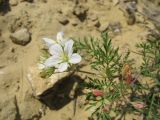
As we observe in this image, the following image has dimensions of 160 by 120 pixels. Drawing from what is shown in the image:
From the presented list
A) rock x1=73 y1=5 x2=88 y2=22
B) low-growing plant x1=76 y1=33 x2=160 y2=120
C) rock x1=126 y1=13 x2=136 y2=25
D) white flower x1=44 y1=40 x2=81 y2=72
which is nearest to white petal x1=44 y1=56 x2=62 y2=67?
white flower x1=44 y1=40 x2=81 y2=72

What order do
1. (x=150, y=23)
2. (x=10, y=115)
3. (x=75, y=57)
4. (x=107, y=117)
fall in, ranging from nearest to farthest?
(x=75, y=57) < (x=107, y=117) < (x=10, y=115) < (x=150, y=23)

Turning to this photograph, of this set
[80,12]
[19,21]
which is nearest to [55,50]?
[19,21]

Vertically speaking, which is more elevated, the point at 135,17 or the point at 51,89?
the point at 135,17

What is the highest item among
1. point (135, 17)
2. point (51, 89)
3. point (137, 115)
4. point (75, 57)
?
point (135, 17)

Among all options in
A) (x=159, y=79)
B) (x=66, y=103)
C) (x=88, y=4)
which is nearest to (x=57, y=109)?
(x=66, y=103)

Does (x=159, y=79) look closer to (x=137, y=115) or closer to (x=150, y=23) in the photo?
(x=137, y=115)

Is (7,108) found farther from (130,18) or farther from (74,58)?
(130,18)

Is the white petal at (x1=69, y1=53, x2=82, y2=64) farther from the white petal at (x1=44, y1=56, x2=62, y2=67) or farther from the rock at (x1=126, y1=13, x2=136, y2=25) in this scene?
the rock at (x1=126, y1=13, x2=136, y2=25)

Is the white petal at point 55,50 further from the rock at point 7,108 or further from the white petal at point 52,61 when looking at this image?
the rock at point 7,108
